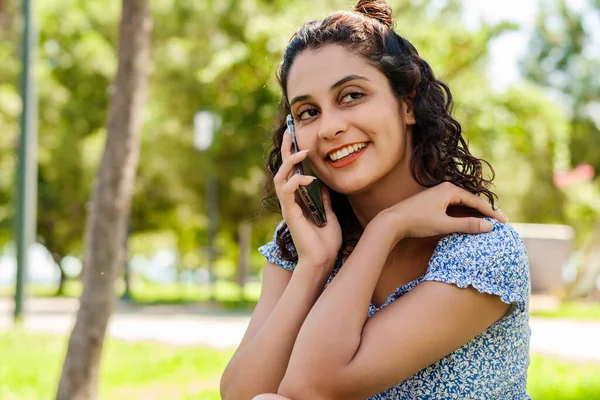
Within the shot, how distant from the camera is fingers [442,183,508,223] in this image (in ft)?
7.55

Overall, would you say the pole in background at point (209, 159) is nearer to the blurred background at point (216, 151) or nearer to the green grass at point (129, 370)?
the blurred background at point (216, 151)

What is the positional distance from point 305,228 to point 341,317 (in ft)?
1.34

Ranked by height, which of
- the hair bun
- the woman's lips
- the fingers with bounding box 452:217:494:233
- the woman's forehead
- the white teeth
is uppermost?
the hair bun

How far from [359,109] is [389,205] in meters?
0.35

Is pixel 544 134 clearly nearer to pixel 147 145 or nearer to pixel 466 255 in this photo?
pixel 147 145

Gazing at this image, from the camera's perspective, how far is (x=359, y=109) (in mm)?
2301

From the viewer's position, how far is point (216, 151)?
17047mm

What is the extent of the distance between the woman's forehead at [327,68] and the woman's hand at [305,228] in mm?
212

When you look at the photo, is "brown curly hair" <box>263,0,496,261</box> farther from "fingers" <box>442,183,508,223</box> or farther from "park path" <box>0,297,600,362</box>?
"park path" <box>0,297,600,362</box>

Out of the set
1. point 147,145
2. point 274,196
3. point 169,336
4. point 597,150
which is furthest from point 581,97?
point 274,196

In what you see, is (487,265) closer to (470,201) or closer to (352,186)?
(470,201)

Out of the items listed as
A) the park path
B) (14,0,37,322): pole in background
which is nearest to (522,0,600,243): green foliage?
the park path

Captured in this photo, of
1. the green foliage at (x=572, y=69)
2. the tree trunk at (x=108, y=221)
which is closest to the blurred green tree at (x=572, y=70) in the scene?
the green foliage at (x=572, y=69)

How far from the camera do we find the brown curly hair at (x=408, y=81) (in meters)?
2.36
